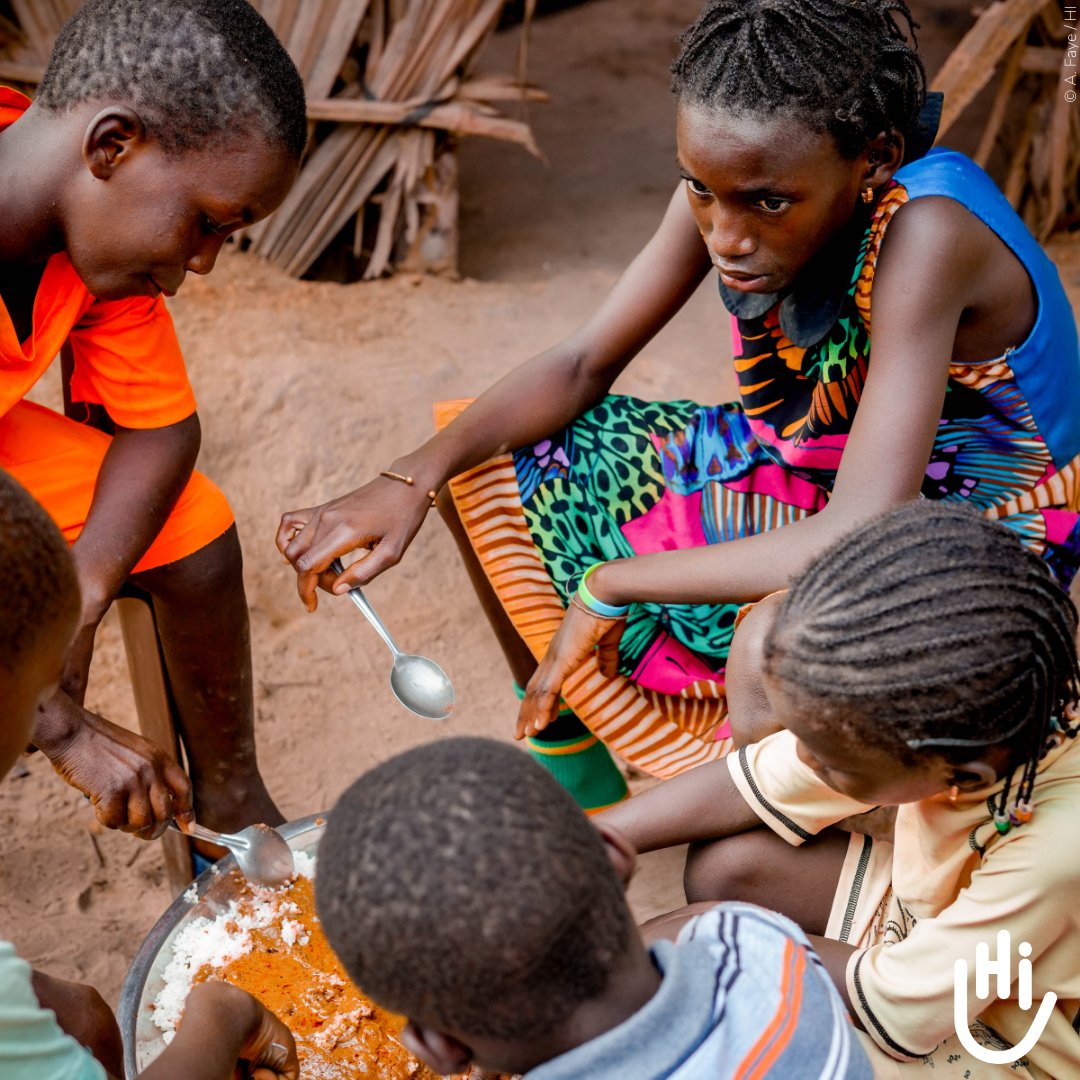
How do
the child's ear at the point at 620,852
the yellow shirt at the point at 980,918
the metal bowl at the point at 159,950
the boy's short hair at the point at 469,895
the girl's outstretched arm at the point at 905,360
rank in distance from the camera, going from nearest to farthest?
the boy's short hair at the point at 469,895, the child's ear at the point at 620,852, the yellow shirt at the point at 980,918, the metal bowl at the point at 159,950, the girl's outstretched arm at the point at 905,360

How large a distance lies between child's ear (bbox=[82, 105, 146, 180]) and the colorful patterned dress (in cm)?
72

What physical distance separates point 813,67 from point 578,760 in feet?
3.92

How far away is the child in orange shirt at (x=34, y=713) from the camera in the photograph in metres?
1.07

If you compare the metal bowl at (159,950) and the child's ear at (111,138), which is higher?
the child's ear at (111,138)

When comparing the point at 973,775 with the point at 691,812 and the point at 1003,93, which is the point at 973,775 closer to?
the point at 691,812

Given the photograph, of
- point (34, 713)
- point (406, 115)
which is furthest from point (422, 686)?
point (406, 115)

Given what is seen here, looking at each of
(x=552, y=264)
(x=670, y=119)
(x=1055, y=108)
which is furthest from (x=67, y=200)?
(x=670, y=119)

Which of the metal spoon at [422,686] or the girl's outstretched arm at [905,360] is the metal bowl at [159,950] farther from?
the girl's outstretched arm at [905,360]

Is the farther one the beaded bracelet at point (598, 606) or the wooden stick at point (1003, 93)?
the wooden stick at point (1003, 93)

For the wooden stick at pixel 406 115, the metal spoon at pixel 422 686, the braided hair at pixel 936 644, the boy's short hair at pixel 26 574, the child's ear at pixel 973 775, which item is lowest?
the metal spoon at pixel 422 686

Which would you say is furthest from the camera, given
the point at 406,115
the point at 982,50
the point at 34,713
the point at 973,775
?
the point at 982,50

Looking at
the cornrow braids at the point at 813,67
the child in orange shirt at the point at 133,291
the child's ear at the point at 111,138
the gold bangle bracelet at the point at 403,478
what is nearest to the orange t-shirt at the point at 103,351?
the child in orange shirt at the point at 133,291

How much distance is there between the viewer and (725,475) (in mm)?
2057

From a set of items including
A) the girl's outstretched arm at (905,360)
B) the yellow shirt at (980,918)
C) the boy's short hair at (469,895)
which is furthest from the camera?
the girl's outstretched arm at (905,360)
